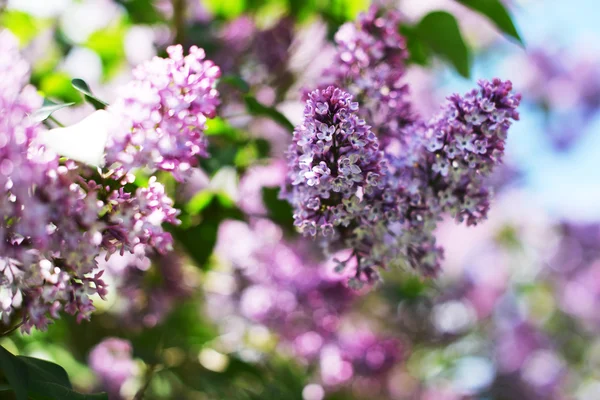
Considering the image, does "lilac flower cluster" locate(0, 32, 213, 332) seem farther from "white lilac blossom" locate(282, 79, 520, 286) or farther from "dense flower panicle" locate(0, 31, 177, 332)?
"white lilac blossom" locate(282, 79, 520, 286)

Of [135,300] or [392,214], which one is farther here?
[135,300]

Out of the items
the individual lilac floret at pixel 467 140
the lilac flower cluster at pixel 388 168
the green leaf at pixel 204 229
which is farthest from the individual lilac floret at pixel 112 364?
the individual lilac floret at pixel 467 140

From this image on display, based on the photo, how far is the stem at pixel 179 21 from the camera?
1.31m

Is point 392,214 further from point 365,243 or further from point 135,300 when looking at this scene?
point 135,300

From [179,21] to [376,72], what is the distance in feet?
1.77

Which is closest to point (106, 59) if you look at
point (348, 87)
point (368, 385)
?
point (348, 87)

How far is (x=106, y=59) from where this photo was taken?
4.71ft

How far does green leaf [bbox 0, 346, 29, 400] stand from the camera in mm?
647

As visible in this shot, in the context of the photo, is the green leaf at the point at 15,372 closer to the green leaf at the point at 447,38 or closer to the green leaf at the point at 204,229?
the green leaf at the point at 204,229

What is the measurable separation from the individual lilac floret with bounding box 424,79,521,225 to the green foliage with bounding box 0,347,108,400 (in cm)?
49

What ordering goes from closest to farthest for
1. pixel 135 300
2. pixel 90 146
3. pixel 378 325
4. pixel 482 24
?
pixel 90 146 < pixel 135 300 < pixel 378 325 < pixel 482 24

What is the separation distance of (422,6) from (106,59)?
1.54 m

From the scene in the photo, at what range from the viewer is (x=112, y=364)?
59.3 inches

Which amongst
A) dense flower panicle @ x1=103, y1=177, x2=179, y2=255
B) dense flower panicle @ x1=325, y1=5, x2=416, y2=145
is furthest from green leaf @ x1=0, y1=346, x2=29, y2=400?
dense flower panicle @ x1=325, y1=5, x2=416, y2=145
